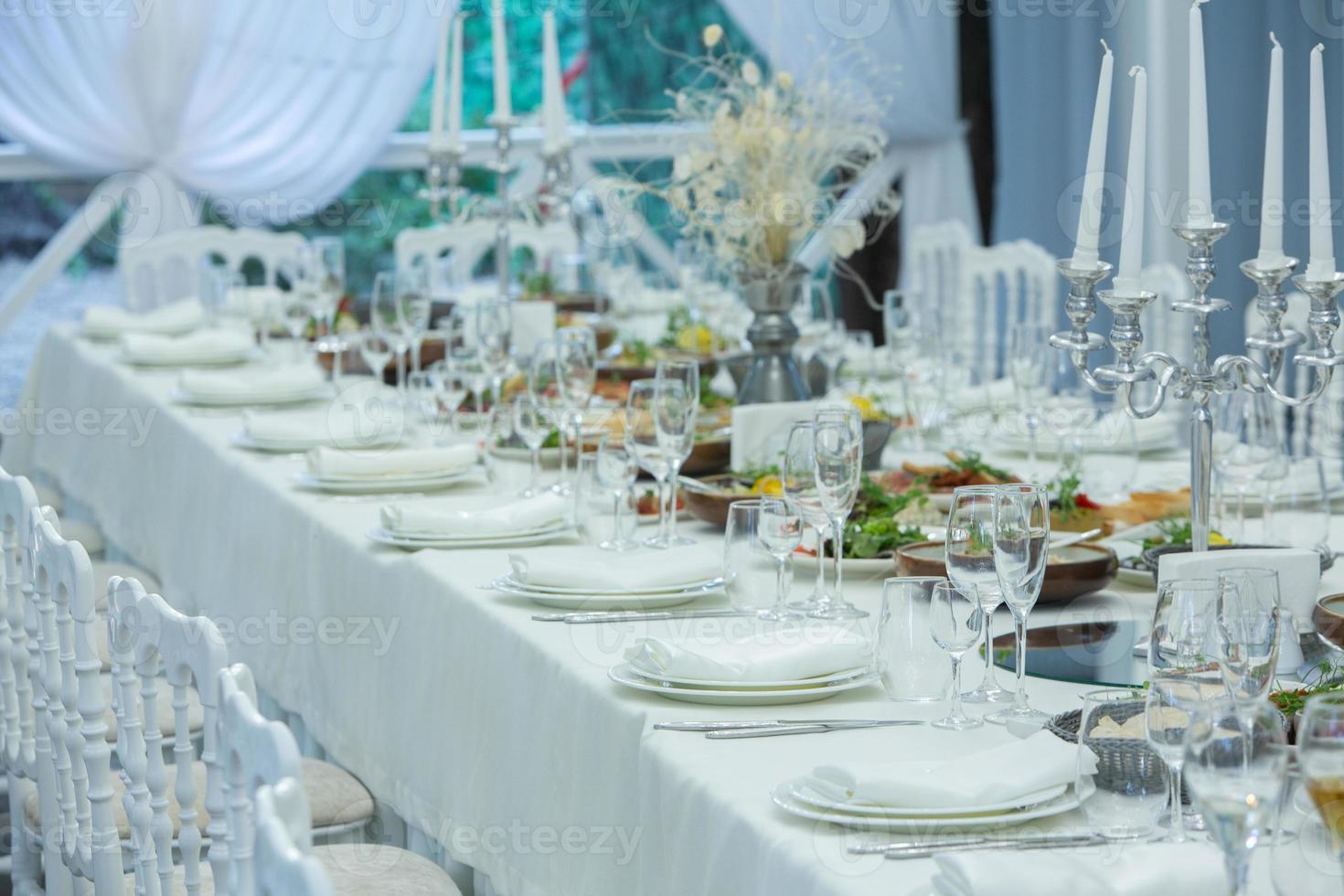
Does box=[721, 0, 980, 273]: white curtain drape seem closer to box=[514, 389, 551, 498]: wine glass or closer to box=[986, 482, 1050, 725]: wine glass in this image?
box=[514, 389, 551, 498]: wine glass

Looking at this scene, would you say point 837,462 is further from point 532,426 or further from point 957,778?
point 532,426

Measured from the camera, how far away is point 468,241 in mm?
5648

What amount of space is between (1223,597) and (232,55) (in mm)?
5364

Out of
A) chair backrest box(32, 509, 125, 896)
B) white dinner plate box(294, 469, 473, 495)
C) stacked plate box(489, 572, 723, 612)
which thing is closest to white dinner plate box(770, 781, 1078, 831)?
stacked plate box(489, 572, 723, 612)

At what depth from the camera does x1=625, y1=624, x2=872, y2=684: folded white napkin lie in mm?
1510

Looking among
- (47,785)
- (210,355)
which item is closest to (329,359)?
(210,355)

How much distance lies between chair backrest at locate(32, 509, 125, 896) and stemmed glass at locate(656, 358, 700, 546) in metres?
0.71

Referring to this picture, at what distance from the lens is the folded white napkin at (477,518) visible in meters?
2.18

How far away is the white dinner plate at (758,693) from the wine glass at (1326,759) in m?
0.64

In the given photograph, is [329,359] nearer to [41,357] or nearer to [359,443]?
[359,443]

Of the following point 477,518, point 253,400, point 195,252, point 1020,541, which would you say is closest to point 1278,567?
point 1020,541

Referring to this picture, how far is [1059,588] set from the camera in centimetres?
180

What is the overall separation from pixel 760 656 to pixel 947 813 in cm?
36

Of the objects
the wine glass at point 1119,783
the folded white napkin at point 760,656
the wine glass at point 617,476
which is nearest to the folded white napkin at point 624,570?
the wine glass at point 617,476
